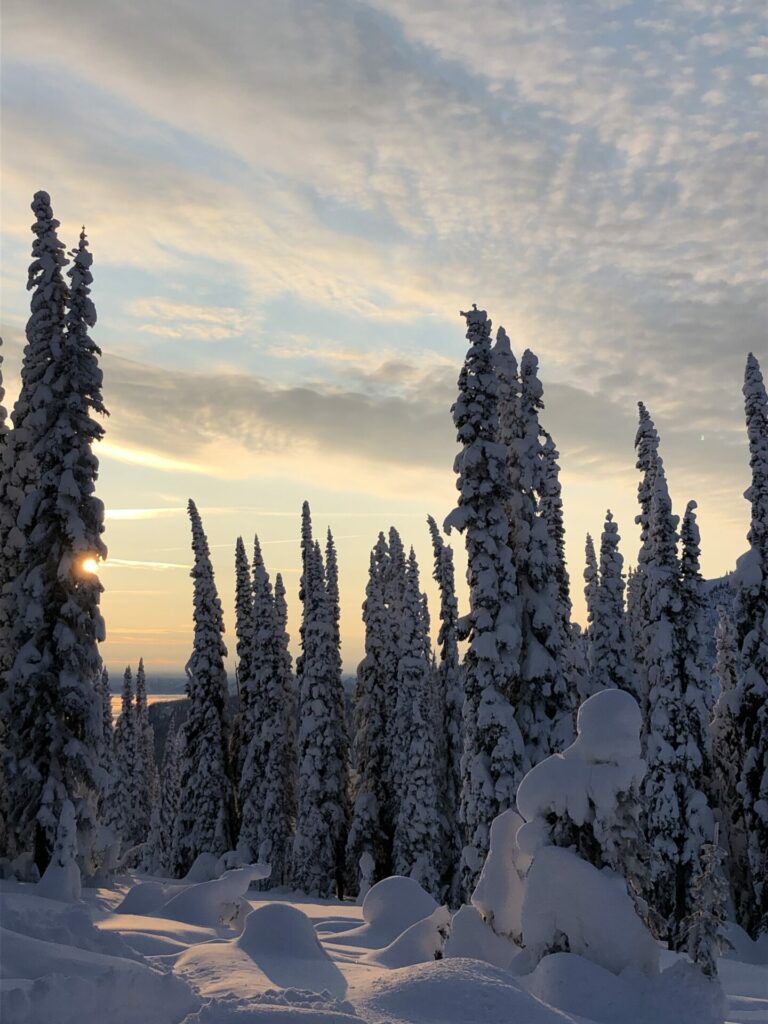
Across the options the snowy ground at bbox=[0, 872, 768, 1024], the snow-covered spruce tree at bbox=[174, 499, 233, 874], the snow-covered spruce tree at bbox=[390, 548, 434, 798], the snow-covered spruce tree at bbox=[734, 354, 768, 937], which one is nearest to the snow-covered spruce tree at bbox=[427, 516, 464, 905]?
the snow-covered spruce tree at bbox=[390, 548, 434, 798]

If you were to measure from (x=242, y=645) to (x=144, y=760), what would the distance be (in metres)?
32.8

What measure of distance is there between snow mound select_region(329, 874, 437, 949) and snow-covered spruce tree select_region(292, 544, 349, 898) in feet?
89.2

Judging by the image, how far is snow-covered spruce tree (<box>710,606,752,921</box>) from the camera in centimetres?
3400

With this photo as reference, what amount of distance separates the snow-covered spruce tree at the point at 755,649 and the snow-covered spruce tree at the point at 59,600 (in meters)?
22.6

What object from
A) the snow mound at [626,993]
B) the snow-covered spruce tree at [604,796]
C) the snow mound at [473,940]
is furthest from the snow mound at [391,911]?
the snow mound at [626,993]

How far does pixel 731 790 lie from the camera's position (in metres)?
36.4

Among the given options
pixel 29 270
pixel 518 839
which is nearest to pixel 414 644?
pixel 29 270

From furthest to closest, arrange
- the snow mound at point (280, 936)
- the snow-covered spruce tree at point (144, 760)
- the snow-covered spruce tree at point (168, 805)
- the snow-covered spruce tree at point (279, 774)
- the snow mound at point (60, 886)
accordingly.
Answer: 1. the snow-covered spruce tree at point (144, 760)
2. the snow-covered spruce tree at point (168, 805)
3. the snow-covered spruce tree at point (279, 774)
4. the snow mound at point (60, 886)
5. the snow mound at point (280, 936)

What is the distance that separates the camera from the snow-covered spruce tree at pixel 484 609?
2286cm

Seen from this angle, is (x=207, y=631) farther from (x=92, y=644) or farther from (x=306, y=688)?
(x=92, y=644)

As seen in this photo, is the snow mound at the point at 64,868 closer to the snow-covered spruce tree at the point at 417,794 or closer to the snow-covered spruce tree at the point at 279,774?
the snow-covered spruce tree at the point at 417,794

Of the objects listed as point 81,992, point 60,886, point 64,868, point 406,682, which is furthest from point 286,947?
point 406,682

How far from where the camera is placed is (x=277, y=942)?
11.2m

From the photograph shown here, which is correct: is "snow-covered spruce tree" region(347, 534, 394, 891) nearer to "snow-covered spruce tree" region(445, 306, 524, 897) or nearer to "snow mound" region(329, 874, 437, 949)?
"snow-covered spruce tree" region(445, 306, 524, 897)
